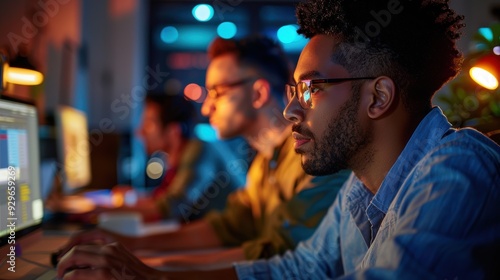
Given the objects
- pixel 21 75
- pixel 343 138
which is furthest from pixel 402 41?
pixel 21 75

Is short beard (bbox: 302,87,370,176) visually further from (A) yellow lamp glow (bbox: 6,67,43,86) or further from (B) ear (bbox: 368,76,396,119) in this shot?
(A) yellow lamp glow (bbox: 6,67,43,86)

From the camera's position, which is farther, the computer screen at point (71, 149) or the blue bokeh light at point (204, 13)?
the blue bokeh light at point (204, 13)

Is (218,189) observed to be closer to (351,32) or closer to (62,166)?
(62,166)

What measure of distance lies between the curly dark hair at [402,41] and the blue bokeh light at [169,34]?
561 centimetres

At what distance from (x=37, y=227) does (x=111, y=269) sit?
0.57 metres

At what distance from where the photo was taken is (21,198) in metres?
1.42

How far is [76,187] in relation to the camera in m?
2.94

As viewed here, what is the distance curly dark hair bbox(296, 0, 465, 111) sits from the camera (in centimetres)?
114

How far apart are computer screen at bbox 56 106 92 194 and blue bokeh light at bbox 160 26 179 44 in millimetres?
3492

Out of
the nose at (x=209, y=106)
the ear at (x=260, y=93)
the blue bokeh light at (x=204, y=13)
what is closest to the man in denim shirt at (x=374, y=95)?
the ear at (x=260, y=93)

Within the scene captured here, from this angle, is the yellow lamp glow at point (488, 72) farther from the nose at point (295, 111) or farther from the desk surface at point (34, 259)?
the desk surface at point (34, 259)

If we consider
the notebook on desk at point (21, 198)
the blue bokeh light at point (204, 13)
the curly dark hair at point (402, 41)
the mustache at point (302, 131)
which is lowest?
the notebook on desk at point (21, 198)

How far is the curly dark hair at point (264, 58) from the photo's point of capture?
7.59 feet

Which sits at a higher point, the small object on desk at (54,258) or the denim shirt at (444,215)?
the denim shirt at (444,215)
